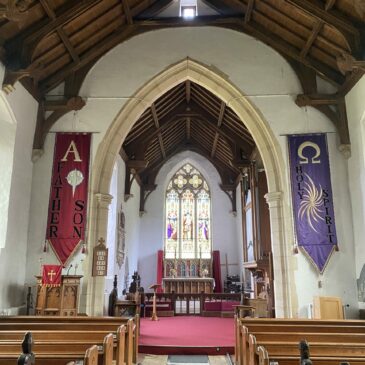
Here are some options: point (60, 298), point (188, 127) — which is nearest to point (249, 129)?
point (60, 298)

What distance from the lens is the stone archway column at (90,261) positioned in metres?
7.00

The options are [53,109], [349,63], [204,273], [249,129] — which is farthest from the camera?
[204,273]

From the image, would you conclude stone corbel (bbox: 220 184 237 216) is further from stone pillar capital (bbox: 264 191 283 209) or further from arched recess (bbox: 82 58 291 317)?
stone pillar capital (bbox: 264 191 283 209)

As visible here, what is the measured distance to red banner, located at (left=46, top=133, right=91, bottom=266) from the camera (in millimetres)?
7168

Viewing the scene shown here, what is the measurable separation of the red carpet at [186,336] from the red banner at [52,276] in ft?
5.67

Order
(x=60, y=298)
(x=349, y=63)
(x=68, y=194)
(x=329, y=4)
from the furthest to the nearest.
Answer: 1. (x=68, y=194)
2. (x=60, y=298)
3. (x=329, y=4)
4. (x=349, y=63)

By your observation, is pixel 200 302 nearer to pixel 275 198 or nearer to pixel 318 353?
pixel 275 198

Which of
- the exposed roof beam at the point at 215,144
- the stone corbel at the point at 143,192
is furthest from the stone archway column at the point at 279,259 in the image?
the stone corbel at the point at 143,192

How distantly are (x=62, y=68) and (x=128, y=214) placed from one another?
5799mm

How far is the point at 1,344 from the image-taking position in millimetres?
3035

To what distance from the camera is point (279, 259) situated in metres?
7.20

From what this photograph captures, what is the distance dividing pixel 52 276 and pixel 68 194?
67.1 inches

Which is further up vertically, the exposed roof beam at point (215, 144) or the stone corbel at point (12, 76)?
the exposed roof beam at point (215, 144)

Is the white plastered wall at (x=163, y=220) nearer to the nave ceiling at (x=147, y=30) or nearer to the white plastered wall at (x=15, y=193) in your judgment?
the nave ceiling at (x=147, y=30)
